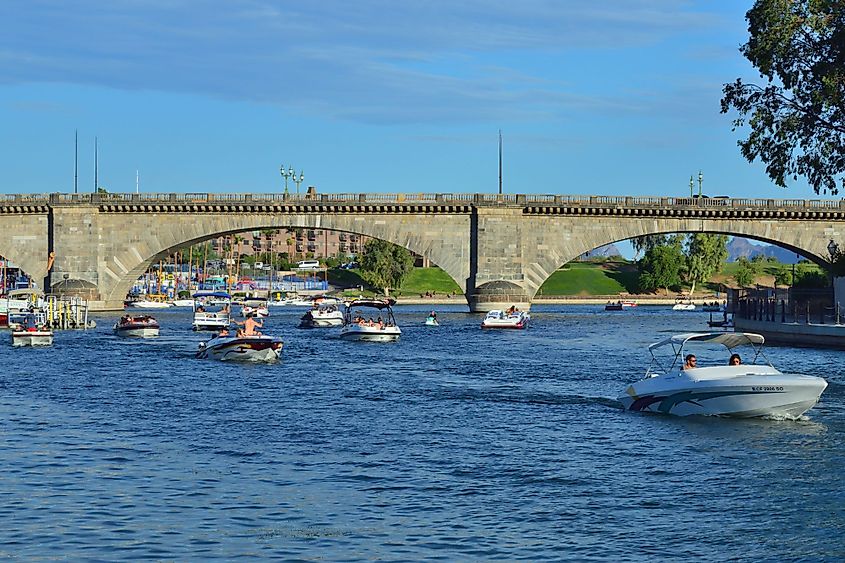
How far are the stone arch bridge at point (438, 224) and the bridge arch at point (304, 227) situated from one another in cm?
9

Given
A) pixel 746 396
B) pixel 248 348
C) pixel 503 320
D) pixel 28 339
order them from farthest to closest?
pixel 503 320 → pixel 28 339 → pixel 248 348 → pixel 746 396

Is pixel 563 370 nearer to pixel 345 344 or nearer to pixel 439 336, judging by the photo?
pixel 345 344

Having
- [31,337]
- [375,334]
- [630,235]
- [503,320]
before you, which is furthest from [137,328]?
[630,235]

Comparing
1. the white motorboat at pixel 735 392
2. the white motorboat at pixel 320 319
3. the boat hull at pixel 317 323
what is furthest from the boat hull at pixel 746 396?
the white motorboat at pixel 320 319

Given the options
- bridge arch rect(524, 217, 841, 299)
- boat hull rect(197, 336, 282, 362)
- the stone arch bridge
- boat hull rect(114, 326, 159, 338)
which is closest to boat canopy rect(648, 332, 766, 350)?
boat hull rect(197, 336, 282, 362)

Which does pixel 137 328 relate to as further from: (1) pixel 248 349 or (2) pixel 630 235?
(2) pixel 630 235

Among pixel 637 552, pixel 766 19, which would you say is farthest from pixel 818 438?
pixel 766 19

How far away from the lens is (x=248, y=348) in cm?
6316

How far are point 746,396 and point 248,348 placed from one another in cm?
3043

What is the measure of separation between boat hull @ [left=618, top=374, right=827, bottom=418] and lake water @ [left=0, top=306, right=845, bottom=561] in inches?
18.7

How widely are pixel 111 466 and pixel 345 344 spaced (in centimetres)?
5089

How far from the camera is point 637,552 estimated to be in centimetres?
2270

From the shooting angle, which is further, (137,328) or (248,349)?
(137,328)

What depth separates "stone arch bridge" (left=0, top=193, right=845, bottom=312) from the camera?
397ft
